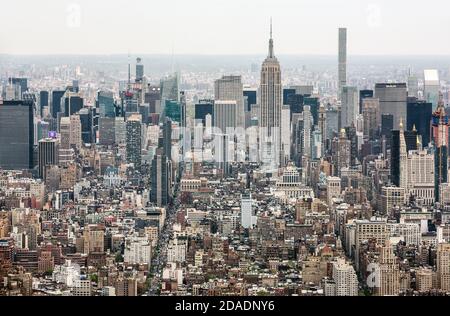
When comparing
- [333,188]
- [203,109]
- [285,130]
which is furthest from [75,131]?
[333,188]

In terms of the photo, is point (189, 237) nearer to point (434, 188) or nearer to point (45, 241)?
point (45, 241)

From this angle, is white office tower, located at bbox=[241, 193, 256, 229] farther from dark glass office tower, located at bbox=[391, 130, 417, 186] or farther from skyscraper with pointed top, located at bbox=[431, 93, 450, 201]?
dark glass office tower, located at bbox=[391, 130, 417, 186]

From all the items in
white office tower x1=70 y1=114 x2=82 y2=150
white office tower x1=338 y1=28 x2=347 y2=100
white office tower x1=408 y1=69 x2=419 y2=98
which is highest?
white office tower x1=338 y1=28 x2=347 y2=100

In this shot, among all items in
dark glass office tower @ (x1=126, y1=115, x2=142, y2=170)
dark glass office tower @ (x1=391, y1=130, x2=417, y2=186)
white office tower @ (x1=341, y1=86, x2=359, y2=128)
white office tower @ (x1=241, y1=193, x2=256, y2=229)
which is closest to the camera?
white office tower @ (x1=241, y1=193, x2=256, y2=229)

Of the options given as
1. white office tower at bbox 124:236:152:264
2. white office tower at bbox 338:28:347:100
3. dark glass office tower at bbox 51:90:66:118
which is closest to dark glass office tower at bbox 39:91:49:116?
dark glass office tower at bbox 51:90:66:118

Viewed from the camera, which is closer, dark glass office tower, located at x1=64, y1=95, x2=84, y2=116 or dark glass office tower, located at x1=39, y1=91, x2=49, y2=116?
dark glass office tower, located at x1=39, y1=91, x2=49, y2=116
